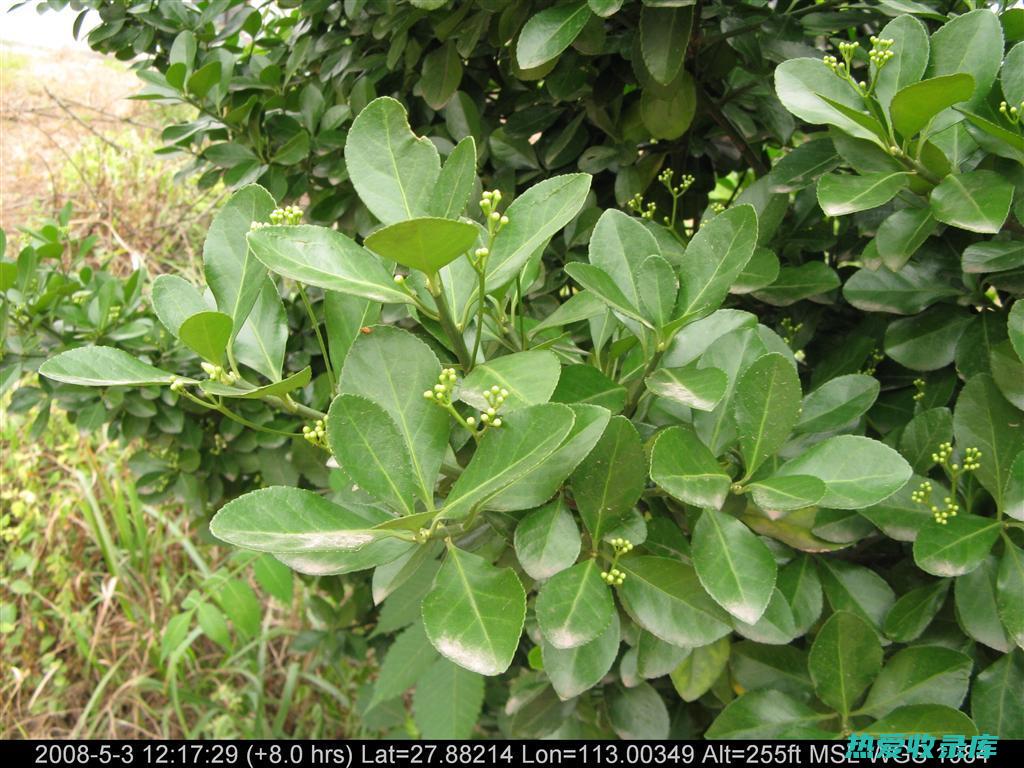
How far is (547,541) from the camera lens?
63 centimetres

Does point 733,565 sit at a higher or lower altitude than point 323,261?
lower

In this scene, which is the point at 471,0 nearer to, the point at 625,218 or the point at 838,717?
the point at 625,218

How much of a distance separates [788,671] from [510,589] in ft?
1.49

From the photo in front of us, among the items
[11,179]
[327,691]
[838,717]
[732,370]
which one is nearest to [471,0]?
[732,370]

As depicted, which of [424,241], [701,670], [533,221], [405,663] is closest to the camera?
[424,241]

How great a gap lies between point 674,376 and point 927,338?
0.42 meters

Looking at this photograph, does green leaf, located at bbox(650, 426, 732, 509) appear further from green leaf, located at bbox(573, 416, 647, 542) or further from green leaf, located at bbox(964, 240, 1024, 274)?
green leaf, located at bbox(964, 240, 1024, 274)

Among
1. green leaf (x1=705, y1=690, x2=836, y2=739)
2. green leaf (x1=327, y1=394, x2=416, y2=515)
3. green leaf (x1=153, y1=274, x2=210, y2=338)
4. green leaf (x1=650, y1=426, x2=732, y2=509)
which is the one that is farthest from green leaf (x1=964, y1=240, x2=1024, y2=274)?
green leaf (x1=153, y1=274, x2=210, y2=338)

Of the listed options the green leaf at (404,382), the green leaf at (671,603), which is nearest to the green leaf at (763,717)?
the green leaf at (671,603)

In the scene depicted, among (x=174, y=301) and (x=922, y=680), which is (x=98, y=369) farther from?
(x=922, y=680)

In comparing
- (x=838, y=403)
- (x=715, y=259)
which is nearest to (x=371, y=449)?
(x=715, y=259)

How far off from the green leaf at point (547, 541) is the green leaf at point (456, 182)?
9.3 inches

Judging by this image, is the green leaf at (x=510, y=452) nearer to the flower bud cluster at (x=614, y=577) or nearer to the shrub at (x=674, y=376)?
the shrub at (x=674, y=376)

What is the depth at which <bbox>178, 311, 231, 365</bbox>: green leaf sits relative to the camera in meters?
0.56
